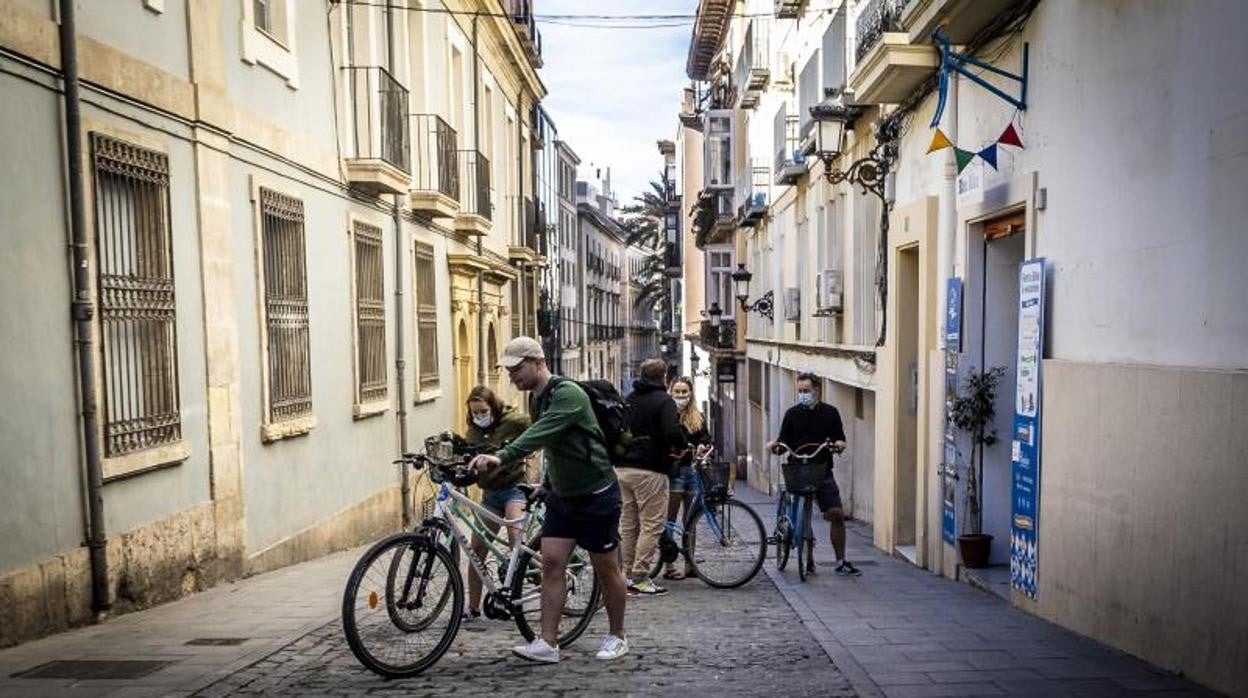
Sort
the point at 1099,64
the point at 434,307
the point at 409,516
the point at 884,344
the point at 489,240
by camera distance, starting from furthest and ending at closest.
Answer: the point at 489,240, the point at 434,307, the point at 409,516, the point at 884,344, the point at 1099,64

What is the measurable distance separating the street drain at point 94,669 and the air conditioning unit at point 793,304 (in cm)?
1490

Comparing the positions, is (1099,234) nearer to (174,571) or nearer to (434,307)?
(174,571)

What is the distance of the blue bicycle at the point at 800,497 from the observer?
910cm

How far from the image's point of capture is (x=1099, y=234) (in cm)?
638

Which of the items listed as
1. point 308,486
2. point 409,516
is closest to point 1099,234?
point 308,486

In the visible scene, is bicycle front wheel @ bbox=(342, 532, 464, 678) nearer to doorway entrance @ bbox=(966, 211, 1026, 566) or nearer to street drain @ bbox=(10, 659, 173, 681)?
→ street drain @ bbox=(10, 659, 173, 681)

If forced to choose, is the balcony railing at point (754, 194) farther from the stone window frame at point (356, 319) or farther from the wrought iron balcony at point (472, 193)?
the stone window frame at point (356, 319)

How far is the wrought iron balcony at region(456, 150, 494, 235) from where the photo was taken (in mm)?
19031

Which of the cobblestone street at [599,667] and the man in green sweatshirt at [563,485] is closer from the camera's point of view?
the cobblestone street at [599,667]

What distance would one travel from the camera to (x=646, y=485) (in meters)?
8.14

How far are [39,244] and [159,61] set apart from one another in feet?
7.27

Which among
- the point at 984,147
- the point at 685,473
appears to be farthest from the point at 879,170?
the point at 685,473

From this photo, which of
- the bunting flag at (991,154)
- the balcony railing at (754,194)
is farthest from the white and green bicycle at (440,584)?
the balcony railing at (754,194)

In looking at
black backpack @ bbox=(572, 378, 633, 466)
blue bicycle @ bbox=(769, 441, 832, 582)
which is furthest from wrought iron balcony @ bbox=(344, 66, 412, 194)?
black backpack @ bbox=(572, 378, 633, 466)
